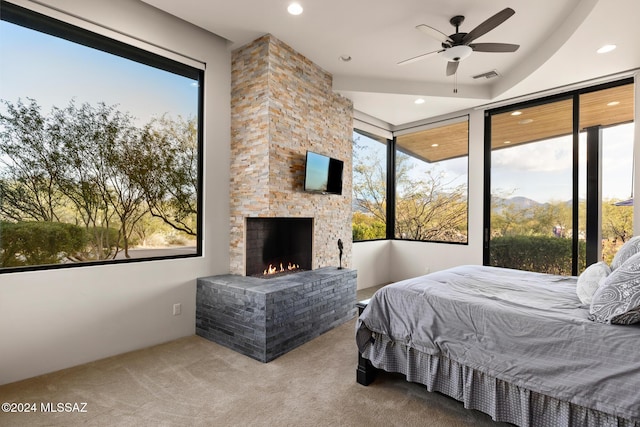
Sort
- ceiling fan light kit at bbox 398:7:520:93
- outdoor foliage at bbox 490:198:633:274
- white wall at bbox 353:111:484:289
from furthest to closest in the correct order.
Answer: white wall at bbox 353:111:484:289 → outdoor foliage at bbox 490:198:633:274 → ceiling fan light kit at bbox 398:7:520:93

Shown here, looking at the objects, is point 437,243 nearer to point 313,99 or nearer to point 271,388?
point 313,99

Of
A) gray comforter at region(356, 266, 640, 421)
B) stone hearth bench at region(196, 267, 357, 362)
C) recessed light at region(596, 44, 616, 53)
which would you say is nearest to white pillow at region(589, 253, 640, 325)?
gray comforter at region(356, 266, 640, 421)

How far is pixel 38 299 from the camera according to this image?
250 centimetres

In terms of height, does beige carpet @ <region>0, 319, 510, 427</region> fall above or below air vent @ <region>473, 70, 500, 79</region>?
below

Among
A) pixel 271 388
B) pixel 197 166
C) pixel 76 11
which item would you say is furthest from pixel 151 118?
pixel 271 388

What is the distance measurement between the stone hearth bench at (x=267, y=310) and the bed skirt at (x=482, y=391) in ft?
→ 3.00

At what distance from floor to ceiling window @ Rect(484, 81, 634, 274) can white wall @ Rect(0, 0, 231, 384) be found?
3.94m

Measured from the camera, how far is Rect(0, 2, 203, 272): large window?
8.11ft

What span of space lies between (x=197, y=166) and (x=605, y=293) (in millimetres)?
3577

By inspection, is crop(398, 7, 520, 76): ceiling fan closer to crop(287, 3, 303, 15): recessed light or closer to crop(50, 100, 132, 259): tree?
crop(287, 3, 303, 15): recessed light

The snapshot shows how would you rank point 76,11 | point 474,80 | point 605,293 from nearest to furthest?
point 605,293 → point 76,11 → point 474,80

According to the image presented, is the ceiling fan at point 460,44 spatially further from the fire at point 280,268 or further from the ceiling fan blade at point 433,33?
the fire at point 280,268

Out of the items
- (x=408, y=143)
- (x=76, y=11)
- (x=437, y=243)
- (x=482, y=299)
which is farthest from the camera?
(x=408, y=143)

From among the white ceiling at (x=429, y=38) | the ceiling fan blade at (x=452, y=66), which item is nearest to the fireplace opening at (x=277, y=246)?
the white ceiling at (x=429, y=38)
